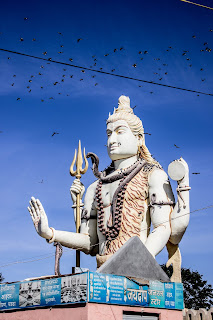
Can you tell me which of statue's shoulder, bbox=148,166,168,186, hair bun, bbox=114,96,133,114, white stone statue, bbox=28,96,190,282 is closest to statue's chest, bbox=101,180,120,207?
white stone statue, bbox=28,96,190,282

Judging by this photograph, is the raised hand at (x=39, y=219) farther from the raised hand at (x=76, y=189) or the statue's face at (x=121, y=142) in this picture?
the statue's face at (x=121, y=142)

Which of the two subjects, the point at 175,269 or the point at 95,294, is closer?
A: the point at 95,294

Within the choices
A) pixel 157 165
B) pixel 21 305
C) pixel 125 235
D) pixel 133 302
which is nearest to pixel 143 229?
pixel 125 235

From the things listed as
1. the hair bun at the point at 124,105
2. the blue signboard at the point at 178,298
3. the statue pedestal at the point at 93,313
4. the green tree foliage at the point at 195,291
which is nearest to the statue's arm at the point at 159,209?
the blue signboard at the point at 178,298

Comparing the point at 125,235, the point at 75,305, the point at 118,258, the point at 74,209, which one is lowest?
the point at 75,305

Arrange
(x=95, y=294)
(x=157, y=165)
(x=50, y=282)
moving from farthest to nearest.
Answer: (x=157, y=165)
(x=50, y=282)
(x=95, y=294)

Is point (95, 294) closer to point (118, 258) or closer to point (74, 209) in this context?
point (118, 258)

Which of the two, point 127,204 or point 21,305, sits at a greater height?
point 127,204

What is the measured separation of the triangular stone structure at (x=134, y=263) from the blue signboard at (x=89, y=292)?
0.17 meters

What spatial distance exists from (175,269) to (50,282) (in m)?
2.59

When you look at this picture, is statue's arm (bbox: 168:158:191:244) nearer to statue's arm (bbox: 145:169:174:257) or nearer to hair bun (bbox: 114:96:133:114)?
statue's arm (bbox: 145:169:174:257)

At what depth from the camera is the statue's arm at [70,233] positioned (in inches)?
377

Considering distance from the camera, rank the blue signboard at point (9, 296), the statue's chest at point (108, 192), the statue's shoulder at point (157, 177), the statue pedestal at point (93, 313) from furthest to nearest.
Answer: the statue's chest at point (108, 192)
the statue's shoulder at point (157, 177)
the blue signboard at point (9, 296)
the statue pedestal at point (93, 313)

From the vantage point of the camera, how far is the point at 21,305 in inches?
323
